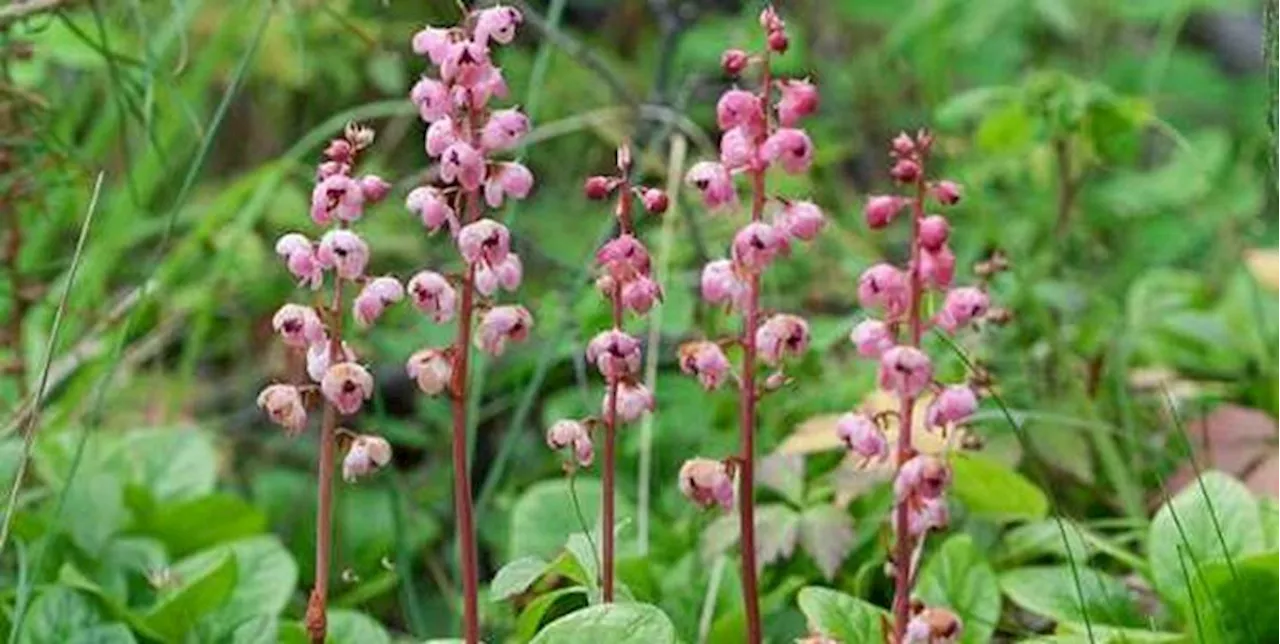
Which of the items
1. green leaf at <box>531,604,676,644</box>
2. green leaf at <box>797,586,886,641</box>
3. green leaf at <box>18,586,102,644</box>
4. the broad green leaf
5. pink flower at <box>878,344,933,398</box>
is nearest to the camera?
pink flower at <box>878,344,933,398</box>

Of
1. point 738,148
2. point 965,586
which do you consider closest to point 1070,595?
point 965,586

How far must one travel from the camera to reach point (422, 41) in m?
1.24

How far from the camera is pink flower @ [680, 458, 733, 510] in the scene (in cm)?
127

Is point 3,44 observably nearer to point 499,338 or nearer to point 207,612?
point 207,612

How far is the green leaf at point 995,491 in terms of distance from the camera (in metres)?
1.82

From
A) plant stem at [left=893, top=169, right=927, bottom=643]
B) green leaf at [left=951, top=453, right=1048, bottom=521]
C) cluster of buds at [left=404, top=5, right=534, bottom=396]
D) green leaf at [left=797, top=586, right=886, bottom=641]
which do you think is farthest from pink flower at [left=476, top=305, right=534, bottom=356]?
green leaf at [left=951, top=453, right=1048, bottom=521]

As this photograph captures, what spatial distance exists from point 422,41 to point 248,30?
2160 mm

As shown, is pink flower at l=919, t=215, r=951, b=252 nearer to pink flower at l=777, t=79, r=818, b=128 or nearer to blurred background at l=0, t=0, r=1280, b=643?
pink flower at l=777, t=79, r=818, b=128

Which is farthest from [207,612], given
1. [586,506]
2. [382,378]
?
[382,378]

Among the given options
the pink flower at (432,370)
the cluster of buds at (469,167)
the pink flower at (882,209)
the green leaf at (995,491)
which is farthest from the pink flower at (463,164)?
the green leaf at (995,491)

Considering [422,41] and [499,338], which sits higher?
[422,41]

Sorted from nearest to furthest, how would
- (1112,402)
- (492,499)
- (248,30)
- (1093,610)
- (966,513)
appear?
(1093,610)
(966,513)
(1112,402)
(492,499)
(248,30)

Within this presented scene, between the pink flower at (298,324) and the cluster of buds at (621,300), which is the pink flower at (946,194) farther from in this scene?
the pink flower at (298,324)

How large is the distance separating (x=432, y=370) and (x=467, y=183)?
0.11 m
